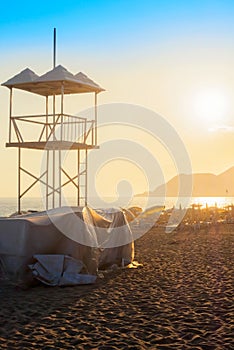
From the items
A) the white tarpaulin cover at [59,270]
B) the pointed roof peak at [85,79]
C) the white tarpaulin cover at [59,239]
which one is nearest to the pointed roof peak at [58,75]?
the pointed roof peak at [85,79]

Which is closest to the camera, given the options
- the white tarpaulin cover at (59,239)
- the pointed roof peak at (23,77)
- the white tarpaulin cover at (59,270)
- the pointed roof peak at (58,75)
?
the white tarpaulin cover at (59,270)

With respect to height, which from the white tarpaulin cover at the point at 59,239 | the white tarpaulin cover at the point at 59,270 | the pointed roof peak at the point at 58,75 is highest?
the pointed roof peak at the point at 58,75

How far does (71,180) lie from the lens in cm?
2280

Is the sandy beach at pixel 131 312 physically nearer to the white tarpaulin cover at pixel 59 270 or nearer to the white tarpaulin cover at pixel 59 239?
the white tarpaulin cover at pixel 59 270

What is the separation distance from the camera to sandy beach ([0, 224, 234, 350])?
→ 317 inches

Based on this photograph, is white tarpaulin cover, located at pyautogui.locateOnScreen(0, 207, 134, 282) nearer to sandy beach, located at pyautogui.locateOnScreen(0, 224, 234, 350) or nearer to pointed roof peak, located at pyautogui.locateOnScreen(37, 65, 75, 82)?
sandy beach, located at pyautogui.locateOnScreen(0, 224, 234, 350)

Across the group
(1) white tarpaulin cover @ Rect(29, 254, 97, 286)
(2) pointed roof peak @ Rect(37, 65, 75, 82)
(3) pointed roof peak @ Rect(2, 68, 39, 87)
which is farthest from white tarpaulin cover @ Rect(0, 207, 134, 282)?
(3) pointed roof peak @ Rect(2, 68, 39, 87)

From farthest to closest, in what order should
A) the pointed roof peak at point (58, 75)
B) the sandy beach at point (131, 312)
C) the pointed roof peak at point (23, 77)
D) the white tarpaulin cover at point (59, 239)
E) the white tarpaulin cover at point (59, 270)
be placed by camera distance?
the pointed roof peak at point (23, 77) < the pointed roof peak at point (58, 75) < the white tarpaulin cover at point (59, 239) < the white tarpaulin cover at point (59, 270) < the sandy beach at point (131, 312)

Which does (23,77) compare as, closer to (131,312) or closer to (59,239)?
(59,239)

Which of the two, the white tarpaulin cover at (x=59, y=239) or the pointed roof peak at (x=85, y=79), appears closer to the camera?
the white tarpaulin cover at (x=59, y=239)

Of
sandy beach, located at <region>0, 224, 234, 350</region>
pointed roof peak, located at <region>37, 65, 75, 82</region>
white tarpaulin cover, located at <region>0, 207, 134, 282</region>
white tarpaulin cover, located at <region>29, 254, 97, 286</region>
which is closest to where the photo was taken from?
sandy beach, located at <region>0, 224, 234, 350</region>

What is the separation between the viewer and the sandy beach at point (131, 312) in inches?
317

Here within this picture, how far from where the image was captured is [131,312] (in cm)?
992

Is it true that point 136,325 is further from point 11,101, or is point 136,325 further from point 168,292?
point 11,101
